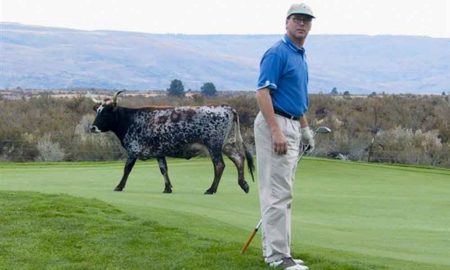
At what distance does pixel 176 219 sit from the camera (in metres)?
10.2

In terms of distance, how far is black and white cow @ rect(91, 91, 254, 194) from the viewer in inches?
611

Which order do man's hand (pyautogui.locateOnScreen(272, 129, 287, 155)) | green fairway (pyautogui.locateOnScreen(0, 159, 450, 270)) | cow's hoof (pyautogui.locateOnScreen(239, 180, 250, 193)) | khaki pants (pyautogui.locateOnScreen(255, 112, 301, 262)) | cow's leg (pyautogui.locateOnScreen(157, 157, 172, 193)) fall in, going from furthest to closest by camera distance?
1. cow's hoof (pyautogui.locateOnScreen(239, 180, 250, 193))
2. cow's leg (pyautogui.locateOnScreen(157, 157, 172, 193))
3. green fairway (pyautogui.locateOnScreen(0, 159, 450, 270))
4. khaki pants (pyautogui.locateOnScreen(255, 112, 301, 262))
5. man's hand (pyautogui.locateOnScreen(272, 129, 287, 155))

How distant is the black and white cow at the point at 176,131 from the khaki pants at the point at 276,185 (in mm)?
7506

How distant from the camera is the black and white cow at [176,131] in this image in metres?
15.5

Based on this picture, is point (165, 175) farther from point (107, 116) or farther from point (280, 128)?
point (280, 128)

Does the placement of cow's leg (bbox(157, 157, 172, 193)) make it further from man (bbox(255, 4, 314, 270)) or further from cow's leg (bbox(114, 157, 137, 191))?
man (bbox(255, 4, 314, 270))

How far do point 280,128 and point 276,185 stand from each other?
1.57 ft

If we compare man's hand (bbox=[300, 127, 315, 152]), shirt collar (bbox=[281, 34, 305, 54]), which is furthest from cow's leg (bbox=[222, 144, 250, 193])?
shirt collar (bbox=[281, 34, 305, 54])

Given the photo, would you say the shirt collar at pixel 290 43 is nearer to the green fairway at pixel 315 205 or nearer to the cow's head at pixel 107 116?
the green fairway at pixel 315 205

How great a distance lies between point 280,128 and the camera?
7637 mm

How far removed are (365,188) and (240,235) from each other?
785 cm

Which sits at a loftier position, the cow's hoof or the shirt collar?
the shirt collar

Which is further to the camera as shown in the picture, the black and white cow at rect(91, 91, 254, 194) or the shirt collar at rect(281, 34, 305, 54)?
the black and white cow at rect(91, 91, 254, 194)

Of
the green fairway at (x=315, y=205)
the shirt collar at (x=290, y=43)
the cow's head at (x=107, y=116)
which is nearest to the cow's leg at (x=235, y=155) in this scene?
the green fairway at (x=315, y=205)
